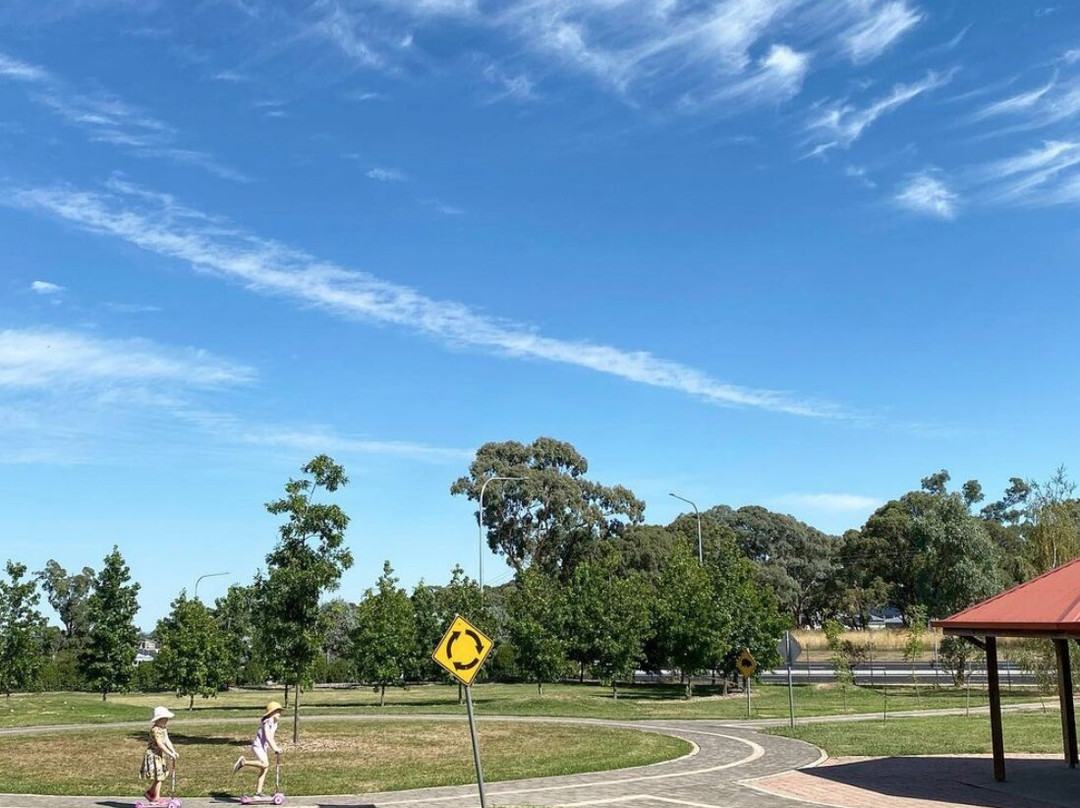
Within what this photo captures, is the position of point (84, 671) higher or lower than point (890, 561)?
lower

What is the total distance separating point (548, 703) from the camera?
37375 mm

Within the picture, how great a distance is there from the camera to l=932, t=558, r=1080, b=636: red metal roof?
14906 millimetres

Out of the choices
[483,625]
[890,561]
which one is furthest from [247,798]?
[890,561]

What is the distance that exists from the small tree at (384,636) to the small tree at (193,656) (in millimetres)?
6147

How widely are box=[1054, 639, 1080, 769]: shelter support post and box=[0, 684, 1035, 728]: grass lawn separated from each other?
48.0 feet

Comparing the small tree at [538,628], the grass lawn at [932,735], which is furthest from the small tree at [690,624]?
the grass lawn at [932,735]

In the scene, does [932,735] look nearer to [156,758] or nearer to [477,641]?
[477,641]

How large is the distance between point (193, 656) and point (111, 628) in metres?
10.7

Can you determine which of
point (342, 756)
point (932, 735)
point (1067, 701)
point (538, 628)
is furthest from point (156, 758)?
point (538, 628)

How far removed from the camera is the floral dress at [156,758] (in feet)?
49.7

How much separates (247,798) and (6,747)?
41.5ft

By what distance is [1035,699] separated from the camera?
37.9 meters

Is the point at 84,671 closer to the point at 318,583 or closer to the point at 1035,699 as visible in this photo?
the point at 318,583

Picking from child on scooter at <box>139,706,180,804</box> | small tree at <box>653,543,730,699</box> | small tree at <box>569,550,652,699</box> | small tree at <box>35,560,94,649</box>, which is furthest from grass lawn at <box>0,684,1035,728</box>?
small tree at <box>35,560,94,649</box>
